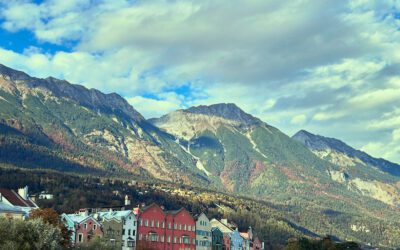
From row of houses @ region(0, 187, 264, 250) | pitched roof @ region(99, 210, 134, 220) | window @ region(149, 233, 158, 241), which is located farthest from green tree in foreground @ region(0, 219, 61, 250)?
window @ region(149, 233, 158, 241)

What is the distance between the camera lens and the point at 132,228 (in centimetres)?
17600

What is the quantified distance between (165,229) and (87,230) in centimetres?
2949

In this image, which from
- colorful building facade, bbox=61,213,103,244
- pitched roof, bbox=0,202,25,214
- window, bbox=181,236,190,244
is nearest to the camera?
pitched roof, bbox=0,202,25,214

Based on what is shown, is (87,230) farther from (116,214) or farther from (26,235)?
(26,235)

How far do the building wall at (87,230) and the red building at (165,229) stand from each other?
13.2 meters

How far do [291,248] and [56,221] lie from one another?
85.5 metres

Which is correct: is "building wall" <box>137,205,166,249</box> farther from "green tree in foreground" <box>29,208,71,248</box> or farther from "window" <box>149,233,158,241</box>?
"green tree in foreground" <box>29,208,71,248</box>

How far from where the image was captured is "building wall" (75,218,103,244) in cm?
16138

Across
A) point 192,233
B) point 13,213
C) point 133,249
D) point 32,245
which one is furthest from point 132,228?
point 32,245

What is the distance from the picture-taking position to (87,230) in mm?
164250

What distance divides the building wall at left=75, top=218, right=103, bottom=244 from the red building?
13.2m

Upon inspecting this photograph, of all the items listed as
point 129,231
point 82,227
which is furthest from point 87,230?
point 129,231

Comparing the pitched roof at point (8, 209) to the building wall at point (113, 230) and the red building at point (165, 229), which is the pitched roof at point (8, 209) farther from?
the red building at point (165, 229)

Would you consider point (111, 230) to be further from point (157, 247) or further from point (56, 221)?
point (56, 221)
